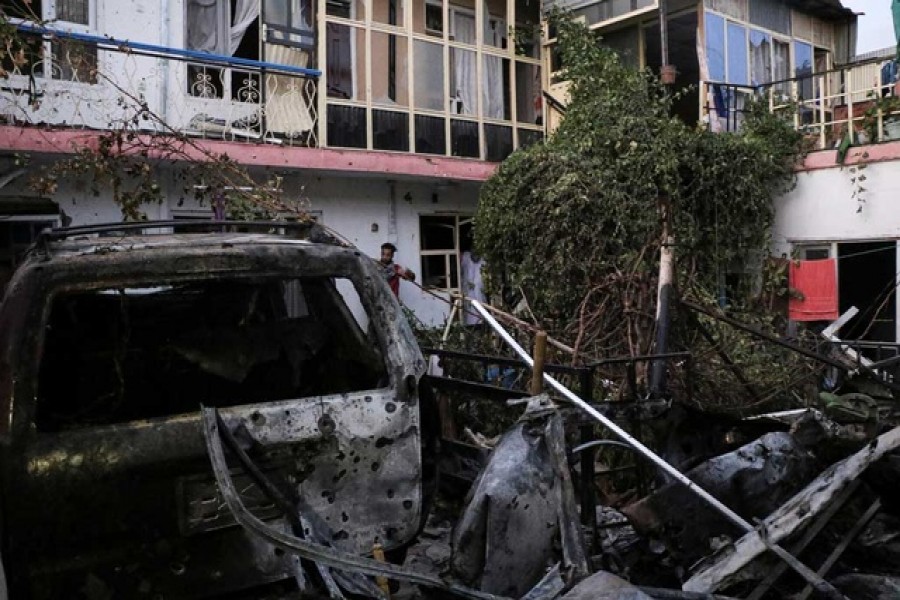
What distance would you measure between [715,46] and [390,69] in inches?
218

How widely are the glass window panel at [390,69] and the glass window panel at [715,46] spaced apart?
5.09 metres

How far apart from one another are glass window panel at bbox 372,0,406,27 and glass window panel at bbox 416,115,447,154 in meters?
1.47

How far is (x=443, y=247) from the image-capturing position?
12.0 meters

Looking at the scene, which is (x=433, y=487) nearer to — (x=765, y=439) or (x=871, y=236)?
(x=765, y=439)

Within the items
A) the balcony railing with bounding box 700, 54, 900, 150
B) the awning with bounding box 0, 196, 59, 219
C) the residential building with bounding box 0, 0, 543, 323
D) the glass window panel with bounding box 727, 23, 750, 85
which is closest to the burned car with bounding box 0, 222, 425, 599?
the residential building with bounding box 0, 0, 543, 323

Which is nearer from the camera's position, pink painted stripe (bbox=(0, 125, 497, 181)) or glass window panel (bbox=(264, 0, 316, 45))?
pink painted stripe (bbox=(0, 125, 497, 181))

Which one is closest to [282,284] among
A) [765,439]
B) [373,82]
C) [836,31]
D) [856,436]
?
[765,439]

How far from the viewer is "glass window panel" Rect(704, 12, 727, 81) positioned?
40.1ft

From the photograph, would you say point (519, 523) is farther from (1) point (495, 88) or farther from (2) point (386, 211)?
(1) point (495, 88)

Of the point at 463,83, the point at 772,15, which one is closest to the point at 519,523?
the point at 463,83

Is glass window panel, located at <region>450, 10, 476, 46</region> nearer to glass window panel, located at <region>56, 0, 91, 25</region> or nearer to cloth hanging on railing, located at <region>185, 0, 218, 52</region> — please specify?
cloth hanging on railing, located at <region>185, 0, 218, 52</region>

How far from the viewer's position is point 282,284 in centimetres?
354

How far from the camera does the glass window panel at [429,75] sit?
11.1 meters

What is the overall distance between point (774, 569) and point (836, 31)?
15.7 meters
